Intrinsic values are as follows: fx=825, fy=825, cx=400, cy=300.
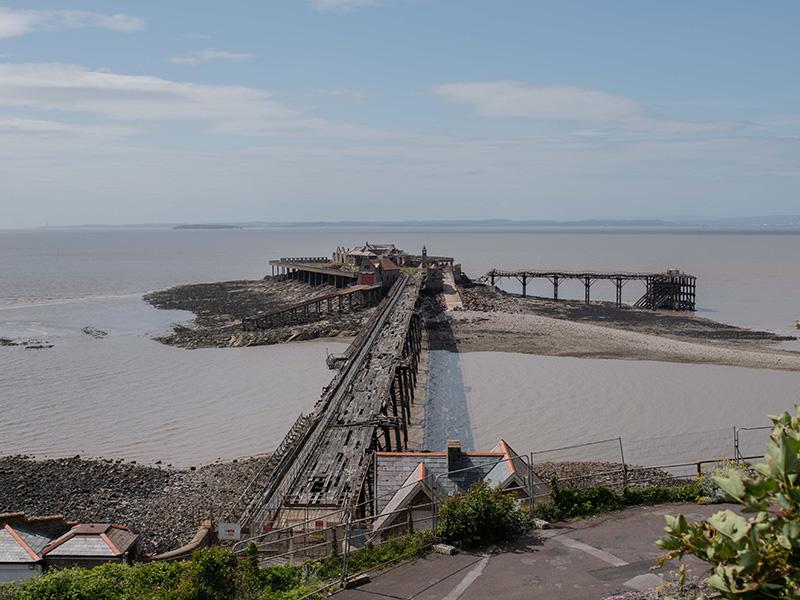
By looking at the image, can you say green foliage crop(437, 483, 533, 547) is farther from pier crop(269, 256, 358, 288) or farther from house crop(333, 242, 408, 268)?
house crop(333, 242, 408, 268)

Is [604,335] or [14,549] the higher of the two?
[604,335]

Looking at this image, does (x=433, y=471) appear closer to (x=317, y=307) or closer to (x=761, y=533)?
(x=761, y=533)

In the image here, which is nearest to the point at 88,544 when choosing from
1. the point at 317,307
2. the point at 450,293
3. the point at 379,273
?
the point at 317,307

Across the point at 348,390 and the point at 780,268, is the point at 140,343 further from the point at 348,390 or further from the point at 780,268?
the point at 780,268

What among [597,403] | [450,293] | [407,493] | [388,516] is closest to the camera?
[388,516]

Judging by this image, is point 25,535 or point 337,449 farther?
point 337,449

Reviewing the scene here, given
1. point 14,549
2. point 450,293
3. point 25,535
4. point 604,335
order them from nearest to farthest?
point 14,549 → point 25,535 → point 604,335 → point 450,293

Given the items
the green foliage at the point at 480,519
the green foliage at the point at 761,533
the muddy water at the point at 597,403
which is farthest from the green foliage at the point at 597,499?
the muddy water at the point at 597,403
